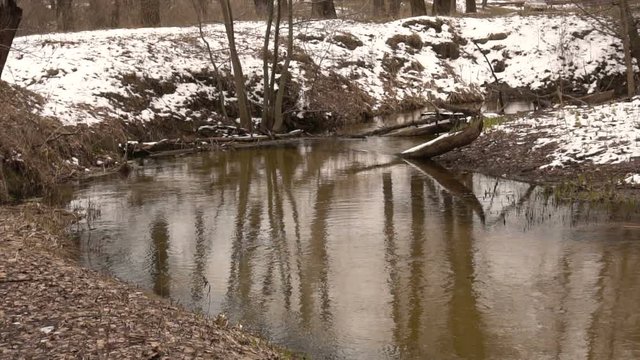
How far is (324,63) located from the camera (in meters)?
25.0

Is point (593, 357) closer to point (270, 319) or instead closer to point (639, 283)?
point (639, 283)

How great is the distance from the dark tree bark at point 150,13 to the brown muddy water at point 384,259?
46.2ft

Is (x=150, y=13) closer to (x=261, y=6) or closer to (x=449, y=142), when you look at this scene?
(x=261, y=6)

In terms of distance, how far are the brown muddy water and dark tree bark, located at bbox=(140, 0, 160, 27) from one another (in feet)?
46.2

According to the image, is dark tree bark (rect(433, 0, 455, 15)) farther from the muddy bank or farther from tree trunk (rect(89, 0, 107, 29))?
the muddy bank

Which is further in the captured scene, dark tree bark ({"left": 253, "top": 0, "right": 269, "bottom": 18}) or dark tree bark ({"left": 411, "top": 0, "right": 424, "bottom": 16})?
dark tree bark ({"left": 411, "top": 0, "right": 424, "bottom": 16})

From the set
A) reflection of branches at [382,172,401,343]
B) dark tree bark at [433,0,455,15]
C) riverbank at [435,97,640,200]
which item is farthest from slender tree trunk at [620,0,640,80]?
reflection of branches at [382,172,401,343]

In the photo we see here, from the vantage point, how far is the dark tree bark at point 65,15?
89.5ft

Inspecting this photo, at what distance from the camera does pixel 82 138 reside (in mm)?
16094

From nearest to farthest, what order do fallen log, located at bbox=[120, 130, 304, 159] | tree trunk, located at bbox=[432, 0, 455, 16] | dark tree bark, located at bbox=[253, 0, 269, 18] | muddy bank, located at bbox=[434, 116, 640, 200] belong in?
muddy bank, located at bbox=[434, 116, 640, 200]
fallen log, located at bbox=[120, 130, 304, 159]
dark tree bark, located at bbox=[253, 0, 269, 18]
tree trunk, located at bbox=[432, 0, 455, 16]

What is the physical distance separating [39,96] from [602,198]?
41.9 ft

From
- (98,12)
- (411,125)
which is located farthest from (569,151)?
(98,12)

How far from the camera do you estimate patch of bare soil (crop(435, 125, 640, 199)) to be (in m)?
12.2

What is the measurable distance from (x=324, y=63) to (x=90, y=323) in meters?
20.1
